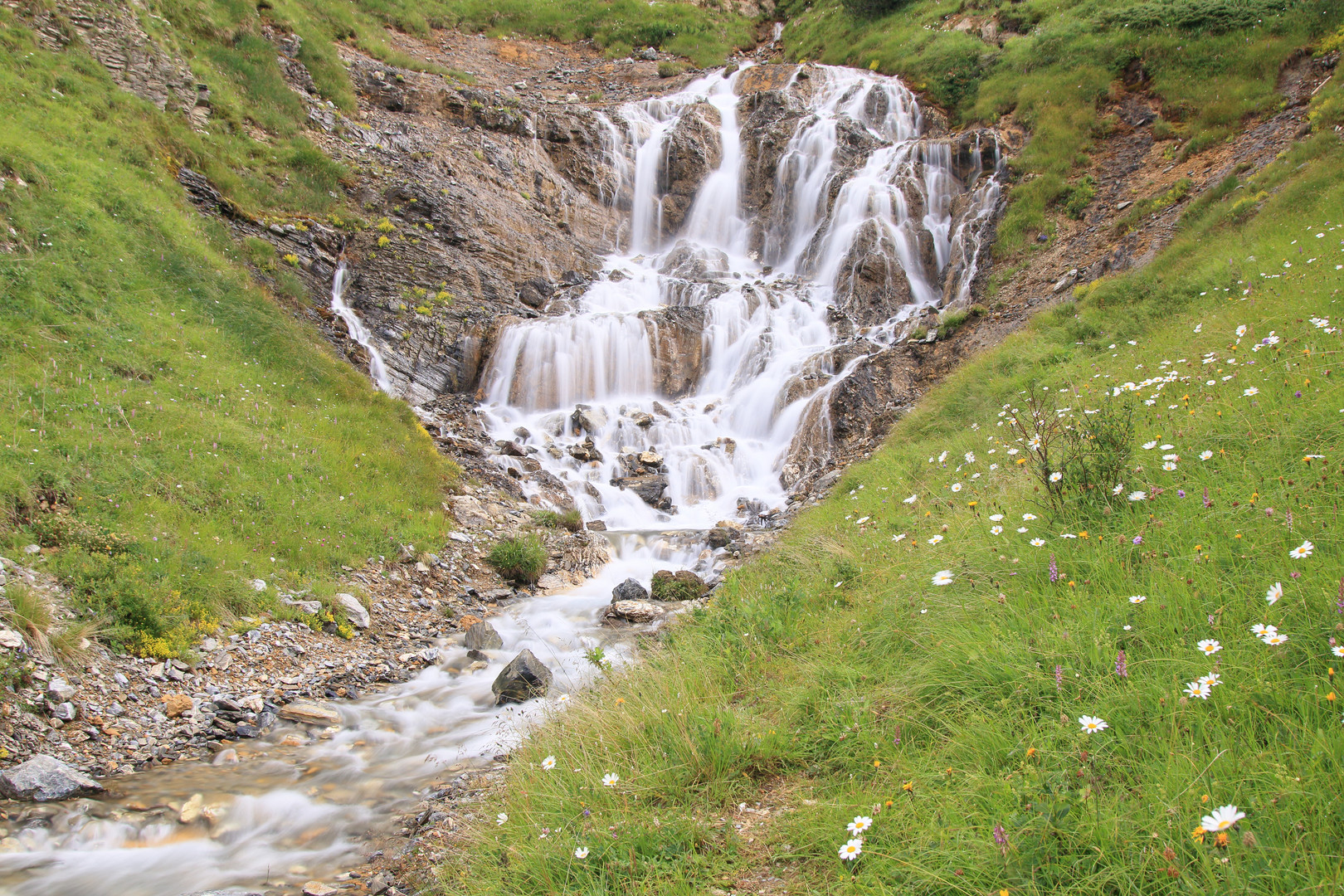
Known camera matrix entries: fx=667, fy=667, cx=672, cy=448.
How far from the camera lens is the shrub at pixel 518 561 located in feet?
34.0

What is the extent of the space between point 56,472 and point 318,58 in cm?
1892

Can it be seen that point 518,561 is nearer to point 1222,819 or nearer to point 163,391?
point 163,391

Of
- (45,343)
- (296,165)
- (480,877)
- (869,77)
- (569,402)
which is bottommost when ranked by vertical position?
(480,877)

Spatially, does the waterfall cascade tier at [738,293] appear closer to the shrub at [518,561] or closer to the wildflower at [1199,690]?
the shrub at [518,561]

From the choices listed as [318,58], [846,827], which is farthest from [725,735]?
[318,58]

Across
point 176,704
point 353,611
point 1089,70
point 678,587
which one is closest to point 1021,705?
point 678,587

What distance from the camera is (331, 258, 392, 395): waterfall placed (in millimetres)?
14811

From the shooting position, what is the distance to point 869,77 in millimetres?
27172

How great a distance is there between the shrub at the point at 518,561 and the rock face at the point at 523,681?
337cm

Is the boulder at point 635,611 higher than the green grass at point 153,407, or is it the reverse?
the green grass at point 153,407

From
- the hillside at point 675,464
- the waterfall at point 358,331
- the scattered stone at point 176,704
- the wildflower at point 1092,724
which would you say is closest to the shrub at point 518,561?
the hillside at point 675,464

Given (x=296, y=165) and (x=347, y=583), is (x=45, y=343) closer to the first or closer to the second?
(x=347, y=583)

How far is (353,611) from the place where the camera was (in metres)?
8.27

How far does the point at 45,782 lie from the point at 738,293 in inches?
708
